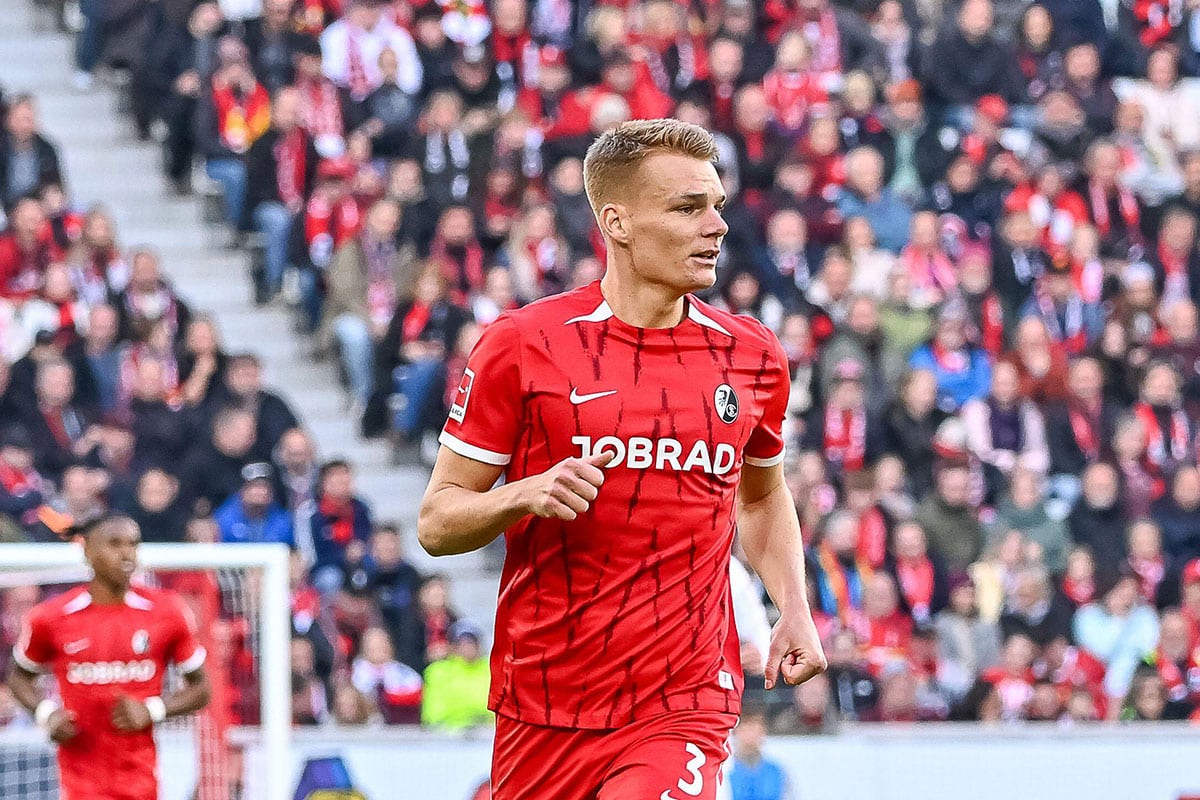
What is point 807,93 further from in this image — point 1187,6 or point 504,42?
point 1187,6

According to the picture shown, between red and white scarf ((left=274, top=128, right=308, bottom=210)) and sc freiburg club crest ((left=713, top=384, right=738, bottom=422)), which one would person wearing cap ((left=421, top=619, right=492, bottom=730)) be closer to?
red and white scarf ((left=274, top=128, right=308, bottom=210))

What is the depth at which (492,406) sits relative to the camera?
5.10 metres

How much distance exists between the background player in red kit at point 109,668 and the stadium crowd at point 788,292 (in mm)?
3083

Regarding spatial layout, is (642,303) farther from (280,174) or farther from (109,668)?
(280,174)

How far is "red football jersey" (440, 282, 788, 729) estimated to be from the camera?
5086 millimetres

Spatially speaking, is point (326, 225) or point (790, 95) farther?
point (790, 95)

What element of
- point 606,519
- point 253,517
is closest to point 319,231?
point 253,517

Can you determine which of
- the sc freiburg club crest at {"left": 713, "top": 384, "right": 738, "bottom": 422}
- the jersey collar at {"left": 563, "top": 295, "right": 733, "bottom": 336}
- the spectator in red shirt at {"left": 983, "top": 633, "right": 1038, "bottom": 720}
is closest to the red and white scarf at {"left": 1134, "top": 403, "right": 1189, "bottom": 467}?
the spectator in red shirt at {"left": 983, "top": 633, "right": 1038, "bottom": 720}

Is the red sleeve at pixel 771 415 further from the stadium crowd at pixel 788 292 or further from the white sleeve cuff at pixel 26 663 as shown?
the stadium crowd at pixel 788 292

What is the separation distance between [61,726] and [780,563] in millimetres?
4363

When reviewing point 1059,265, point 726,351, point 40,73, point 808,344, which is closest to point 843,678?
point 808,344

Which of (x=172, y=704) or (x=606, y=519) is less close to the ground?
(x=606, y=519)

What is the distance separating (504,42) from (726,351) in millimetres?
12062

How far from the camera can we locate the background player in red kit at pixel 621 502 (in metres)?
5.07
